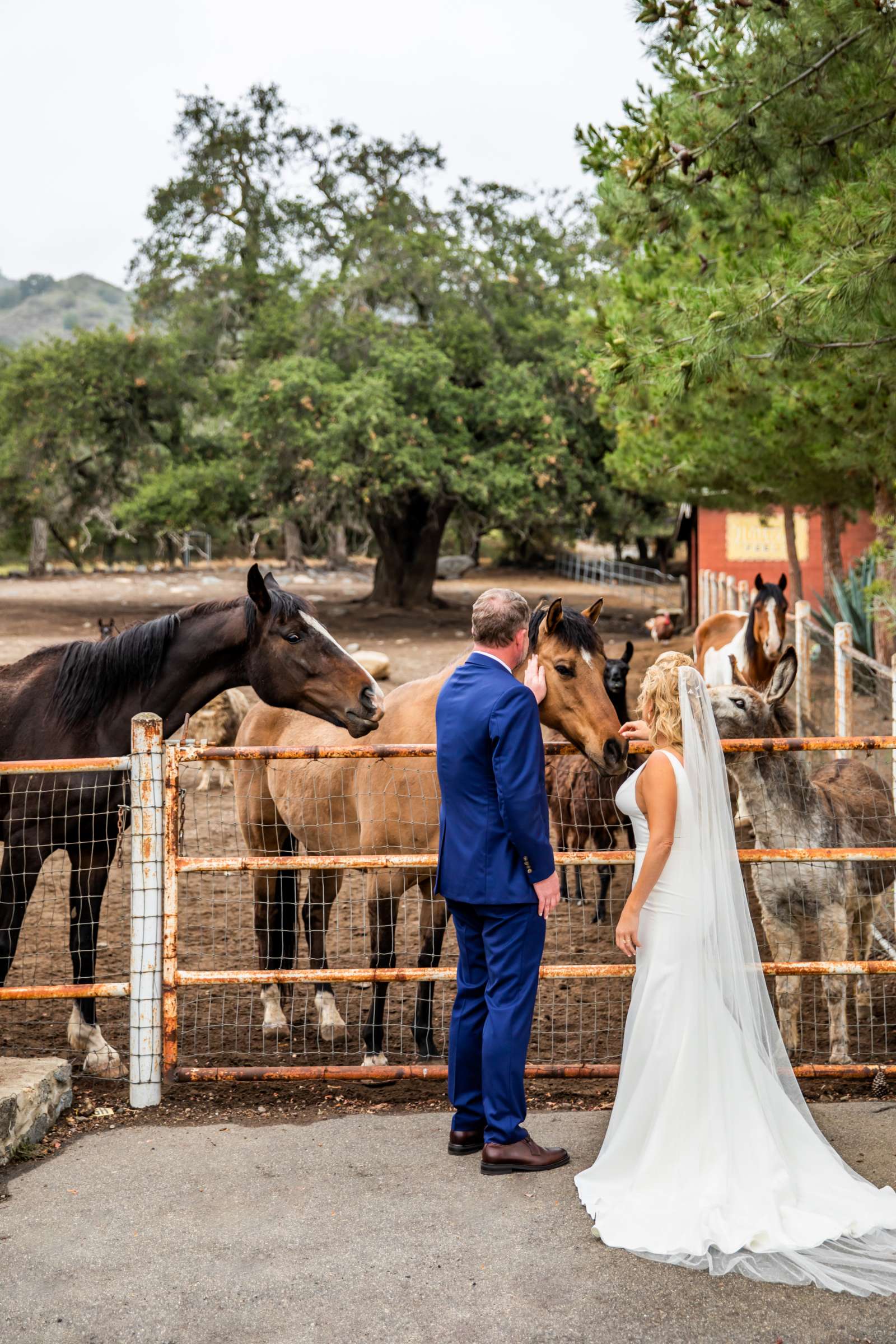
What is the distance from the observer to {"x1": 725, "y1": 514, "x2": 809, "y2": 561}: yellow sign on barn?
2533 centimetres

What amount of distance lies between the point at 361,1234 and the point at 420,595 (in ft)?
86.3

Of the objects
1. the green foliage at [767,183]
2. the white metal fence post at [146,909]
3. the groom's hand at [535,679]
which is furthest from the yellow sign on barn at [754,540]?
the white metal fence post at [146,909]

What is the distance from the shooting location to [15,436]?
28438 mm

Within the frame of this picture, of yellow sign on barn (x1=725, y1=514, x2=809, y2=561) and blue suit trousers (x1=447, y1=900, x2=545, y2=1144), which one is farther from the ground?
yellow sign on barn (x1=725, y1=514, x2=809, y2=561)

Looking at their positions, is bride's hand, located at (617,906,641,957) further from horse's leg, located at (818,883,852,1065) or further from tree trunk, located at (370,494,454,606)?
tree trunk, located at (370,494,454,606)

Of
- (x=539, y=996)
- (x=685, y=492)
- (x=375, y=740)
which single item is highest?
(x=685, y=492)

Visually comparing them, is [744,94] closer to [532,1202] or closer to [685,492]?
[532,1202]

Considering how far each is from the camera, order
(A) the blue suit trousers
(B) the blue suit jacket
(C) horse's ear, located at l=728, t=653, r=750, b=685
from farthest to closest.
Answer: (C) horse's ear, located at l=728, t=653, r=750, b=685 < (A) the blue suit trousers < (B) the blue suit jacket

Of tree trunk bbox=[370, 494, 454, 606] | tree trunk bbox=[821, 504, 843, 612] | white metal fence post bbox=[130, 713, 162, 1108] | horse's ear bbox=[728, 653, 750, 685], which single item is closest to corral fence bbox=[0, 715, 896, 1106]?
white metal fence post bbox=[130, 713, 162, 1108]

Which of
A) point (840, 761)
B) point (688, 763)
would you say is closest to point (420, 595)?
point (840, 761)

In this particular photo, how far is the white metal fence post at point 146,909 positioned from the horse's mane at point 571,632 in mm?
1585

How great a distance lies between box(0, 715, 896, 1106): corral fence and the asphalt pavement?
0.56 metres

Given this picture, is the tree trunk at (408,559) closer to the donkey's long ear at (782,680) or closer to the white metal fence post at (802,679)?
the white metal fence post at (802,679)

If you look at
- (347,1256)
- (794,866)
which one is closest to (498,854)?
(347,1256)
